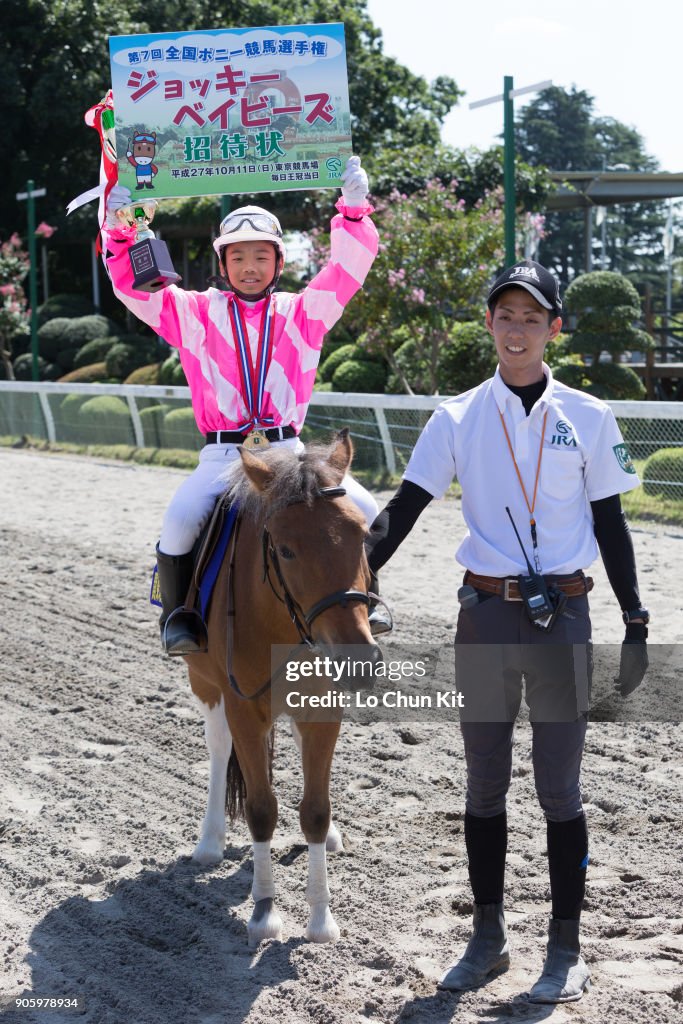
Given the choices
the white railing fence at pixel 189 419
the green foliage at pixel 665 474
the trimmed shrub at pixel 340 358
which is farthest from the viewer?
the trimmed shrub at pixel 340 358

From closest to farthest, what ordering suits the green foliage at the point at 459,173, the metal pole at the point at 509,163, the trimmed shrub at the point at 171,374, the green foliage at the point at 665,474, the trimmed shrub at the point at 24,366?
1. the green foliage at the point at 665,474
2. the metal pole at the point at 509,163
3. the trimmed shrub at the point at 171,374
4. the green foliage at the point at 459,173
5. the trimmed shrub at the point at 24,366

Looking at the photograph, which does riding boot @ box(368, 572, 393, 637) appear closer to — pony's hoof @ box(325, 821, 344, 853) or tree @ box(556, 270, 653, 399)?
pony's hoof @ box(325, 821, 344, 853)

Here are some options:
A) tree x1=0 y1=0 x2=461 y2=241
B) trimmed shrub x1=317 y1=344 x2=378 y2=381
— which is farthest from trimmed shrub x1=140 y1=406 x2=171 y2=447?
tree x1=0 y1=0 x2=461 y2=241

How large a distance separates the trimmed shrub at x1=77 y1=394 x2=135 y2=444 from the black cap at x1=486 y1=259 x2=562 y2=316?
12.9m

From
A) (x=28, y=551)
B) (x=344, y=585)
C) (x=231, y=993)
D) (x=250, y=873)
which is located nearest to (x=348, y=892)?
(x=250, y=873)

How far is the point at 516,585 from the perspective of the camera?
2.90 meters

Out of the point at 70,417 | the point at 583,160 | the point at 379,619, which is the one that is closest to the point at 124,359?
the point at 70,417

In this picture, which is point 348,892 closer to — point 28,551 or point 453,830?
point 453,830

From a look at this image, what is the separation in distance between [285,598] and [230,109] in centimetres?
210

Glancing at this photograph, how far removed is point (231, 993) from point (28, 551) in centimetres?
649

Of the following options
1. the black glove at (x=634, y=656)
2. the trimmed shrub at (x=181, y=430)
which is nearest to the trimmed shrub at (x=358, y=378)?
the trimmed shrub at (x=181, y=430)

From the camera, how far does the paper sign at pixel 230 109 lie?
412cm

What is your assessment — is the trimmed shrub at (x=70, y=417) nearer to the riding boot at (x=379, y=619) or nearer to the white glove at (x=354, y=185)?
the white glove at (x=354, y=185)

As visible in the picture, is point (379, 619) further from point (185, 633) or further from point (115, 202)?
point (115, 202)
